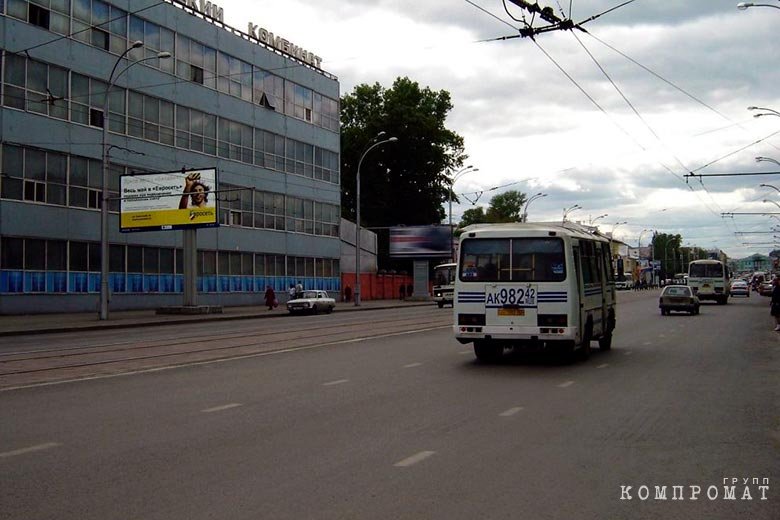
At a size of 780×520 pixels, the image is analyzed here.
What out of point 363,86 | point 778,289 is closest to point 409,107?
point 363,86

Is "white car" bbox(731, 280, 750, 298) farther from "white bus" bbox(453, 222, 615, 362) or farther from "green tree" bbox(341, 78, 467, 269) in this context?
"white bus" bbox(453, 222, 615, 362)

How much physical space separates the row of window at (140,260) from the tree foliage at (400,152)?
17106 mm

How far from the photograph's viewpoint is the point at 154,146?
4316 centimetres

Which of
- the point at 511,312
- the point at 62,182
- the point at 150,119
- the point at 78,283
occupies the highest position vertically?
the point at 150,119

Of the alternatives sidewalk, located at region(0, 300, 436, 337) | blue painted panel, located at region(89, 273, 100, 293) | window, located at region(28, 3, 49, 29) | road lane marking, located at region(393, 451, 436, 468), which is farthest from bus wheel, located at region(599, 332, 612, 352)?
window, located at region(28, 3, 49, 29)

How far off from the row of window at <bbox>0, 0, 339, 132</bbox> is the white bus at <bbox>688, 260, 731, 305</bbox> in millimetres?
28050

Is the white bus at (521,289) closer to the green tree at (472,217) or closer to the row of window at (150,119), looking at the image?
the row of window at (150,119)

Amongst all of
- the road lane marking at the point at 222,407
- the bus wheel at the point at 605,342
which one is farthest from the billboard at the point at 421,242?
the road lane marking at the point at 222,407

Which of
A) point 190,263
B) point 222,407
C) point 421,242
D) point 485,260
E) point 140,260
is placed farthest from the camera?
point 421,242

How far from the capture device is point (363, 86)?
77.4 meters

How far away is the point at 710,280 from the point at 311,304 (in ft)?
98.7

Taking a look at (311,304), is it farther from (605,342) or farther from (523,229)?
(523,229)

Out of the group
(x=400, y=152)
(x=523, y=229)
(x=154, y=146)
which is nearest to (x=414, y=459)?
(x=523, y=229)

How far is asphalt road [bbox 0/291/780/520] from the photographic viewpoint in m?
5.85
